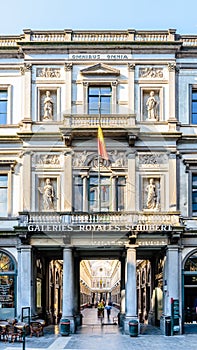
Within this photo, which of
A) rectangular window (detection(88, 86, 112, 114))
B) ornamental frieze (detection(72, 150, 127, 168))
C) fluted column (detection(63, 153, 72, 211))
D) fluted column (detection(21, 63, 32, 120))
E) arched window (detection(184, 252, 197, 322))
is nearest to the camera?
Result: arched window (detection(184, 252, 197, 322))

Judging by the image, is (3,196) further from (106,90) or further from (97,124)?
(106,90)

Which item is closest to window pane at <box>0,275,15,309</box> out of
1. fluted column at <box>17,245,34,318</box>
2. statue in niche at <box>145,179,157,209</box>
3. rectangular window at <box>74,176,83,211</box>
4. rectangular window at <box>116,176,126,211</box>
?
fluted column at <box>17,245,34,318</box>

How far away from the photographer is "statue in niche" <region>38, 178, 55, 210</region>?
3375 cm

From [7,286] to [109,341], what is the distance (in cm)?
662

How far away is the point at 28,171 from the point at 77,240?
441 centimetres

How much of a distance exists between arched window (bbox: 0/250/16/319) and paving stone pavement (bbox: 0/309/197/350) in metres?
2.31

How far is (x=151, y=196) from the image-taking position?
33781 mm

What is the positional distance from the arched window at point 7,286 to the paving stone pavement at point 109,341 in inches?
90.9

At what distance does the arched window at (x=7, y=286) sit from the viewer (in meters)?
33.2

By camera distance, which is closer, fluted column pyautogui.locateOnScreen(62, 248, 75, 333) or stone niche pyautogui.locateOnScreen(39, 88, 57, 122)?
fluted column pyautogui.locateOnScreen(62, 248, 75, 333)

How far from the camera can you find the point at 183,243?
33.5m

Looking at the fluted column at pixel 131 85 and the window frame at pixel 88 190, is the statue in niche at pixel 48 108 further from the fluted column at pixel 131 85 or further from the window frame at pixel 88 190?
the fluted column at pixel 131 85

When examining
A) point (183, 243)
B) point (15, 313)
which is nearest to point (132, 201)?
point (183, 243)

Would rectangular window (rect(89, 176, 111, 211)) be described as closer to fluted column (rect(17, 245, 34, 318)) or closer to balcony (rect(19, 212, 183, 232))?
balcony (rect(19, 212, 183, 232))
